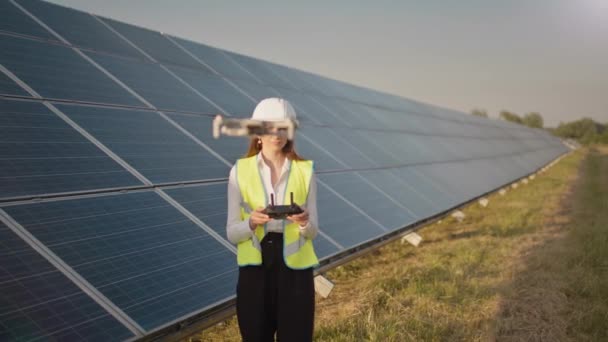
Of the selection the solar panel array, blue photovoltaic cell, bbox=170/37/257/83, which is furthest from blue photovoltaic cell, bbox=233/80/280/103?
blue photovoltaic cell, bbox=170/37/257/83

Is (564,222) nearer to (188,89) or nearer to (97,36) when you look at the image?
(188,89)

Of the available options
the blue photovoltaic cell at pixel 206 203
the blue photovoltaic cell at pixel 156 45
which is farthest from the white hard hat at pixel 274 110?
the blue photovoltaic cell at pixel 156 45

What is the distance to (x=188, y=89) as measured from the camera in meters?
8.13

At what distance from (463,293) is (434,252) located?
2691mm

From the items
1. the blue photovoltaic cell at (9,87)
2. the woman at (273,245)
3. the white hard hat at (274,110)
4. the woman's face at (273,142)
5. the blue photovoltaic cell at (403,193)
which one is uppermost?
the white hard hat at (274,110)

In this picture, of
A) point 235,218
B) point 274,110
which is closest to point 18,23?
point 235,218

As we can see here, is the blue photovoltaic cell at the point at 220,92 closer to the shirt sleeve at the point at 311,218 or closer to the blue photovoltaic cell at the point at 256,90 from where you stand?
the blue photovoltaic cell at the point at 256,90

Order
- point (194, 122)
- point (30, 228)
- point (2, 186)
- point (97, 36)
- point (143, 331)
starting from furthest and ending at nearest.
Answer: point (97, 36)
point (194, 122)
point (2, 186)
point (30, 228)
point (143, 331)

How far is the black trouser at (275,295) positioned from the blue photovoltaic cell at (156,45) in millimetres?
6587

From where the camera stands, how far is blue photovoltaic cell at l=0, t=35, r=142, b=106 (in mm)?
5488

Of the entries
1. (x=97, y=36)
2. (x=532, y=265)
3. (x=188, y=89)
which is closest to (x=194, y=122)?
(x=188, y=89)

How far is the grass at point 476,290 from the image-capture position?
538cm

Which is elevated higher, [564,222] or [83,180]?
[83,180]

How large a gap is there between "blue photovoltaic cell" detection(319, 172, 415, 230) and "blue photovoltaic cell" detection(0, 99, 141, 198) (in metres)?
3.63
